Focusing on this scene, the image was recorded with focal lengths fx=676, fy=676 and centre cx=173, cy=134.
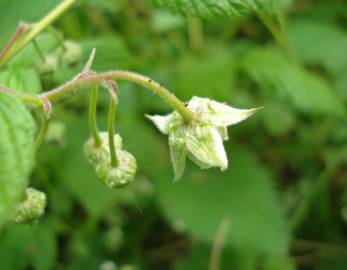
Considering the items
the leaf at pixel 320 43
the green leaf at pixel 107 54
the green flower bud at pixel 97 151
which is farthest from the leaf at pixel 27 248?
the leaf at pixel 320 43

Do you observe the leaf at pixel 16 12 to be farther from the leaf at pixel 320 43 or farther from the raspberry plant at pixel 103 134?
the leaf at pixel 320 43

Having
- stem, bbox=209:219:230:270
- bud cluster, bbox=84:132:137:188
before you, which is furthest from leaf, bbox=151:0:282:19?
stem, bbox=209:219:230:270

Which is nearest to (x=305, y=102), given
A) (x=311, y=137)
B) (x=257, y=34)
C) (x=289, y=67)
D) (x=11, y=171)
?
(x=289, y=67)

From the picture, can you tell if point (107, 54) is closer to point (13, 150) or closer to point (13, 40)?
point (13, 40)

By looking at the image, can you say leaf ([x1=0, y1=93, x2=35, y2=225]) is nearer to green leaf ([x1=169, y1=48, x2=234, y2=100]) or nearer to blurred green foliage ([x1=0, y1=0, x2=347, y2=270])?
blurred green foliage ([x1=0, y1=0, x2=347, y2=270])

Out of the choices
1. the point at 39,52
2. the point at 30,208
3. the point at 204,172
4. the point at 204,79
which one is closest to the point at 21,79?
the point at 39,52

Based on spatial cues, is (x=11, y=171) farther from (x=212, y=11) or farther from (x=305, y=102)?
(x=305, y=102)
